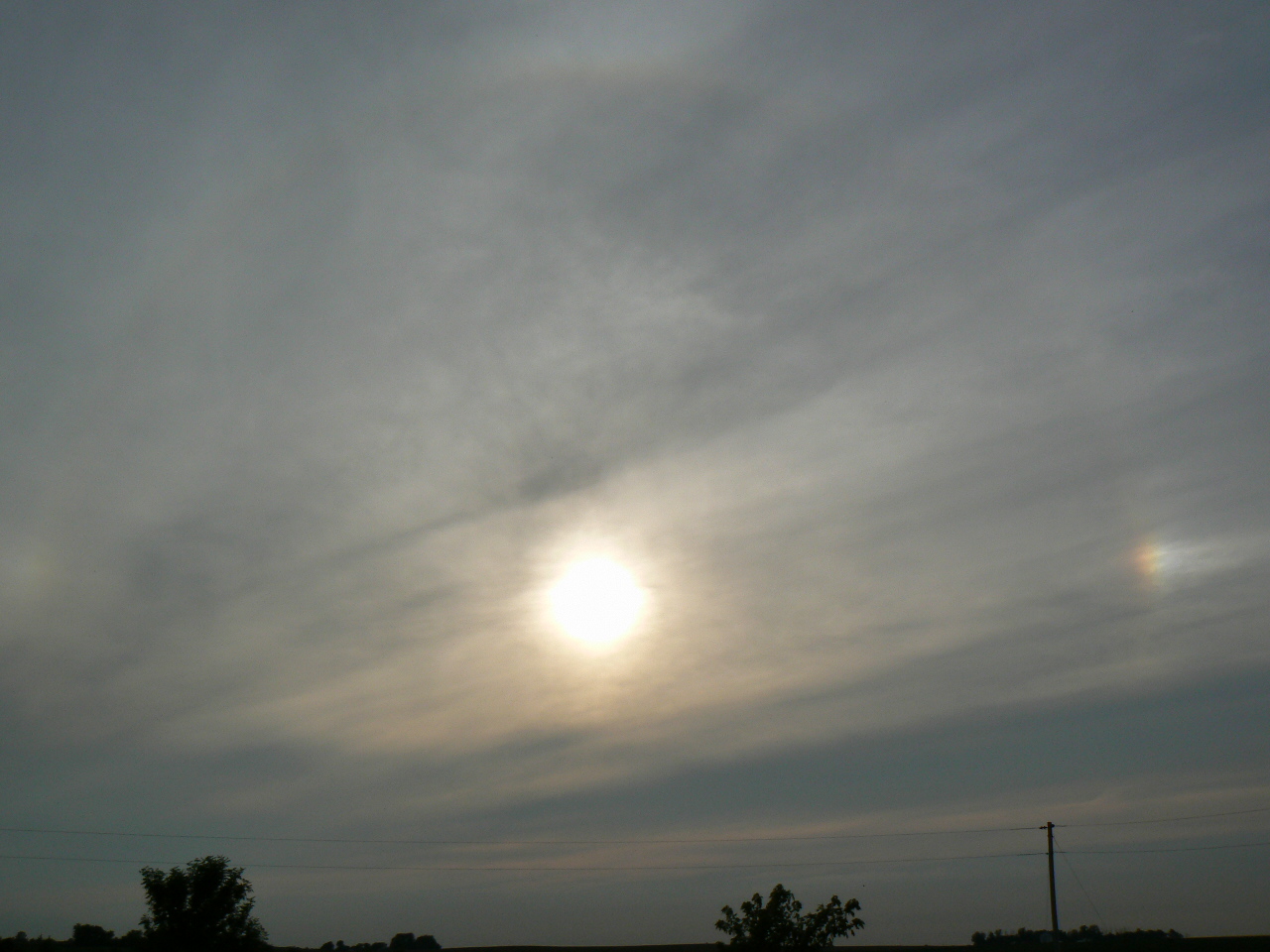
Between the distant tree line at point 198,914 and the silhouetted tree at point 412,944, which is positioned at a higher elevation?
the distant tree line at point 198,914

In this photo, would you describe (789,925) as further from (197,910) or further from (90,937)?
(90,937)

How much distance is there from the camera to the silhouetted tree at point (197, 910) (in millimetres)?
45406

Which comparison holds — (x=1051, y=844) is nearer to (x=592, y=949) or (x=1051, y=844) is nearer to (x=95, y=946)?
(x=592, y=949)

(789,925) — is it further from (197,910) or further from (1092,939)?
(1092,939)

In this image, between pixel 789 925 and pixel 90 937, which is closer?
pixel 789 925

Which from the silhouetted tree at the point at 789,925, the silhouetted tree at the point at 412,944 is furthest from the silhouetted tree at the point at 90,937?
the silhouetted tree at the point at 789,925

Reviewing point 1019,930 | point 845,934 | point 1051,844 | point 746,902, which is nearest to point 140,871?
point 746,902

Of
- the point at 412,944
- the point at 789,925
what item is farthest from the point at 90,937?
the point at 789,925

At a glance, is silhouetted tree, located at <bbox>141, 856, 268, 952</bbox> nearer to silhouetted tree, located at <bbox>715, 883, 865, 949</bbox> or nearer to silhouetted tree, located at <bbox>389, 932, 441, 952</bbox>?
silhouetted tree, located at <bbox>715, 883, 865, 949</bbox>

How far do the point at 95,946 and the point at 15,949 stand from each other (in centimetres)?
2422

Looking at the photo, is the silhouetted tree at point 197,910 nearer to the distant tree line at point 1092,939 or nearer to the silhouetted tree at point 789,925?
the silhouetted tree at point 789,925

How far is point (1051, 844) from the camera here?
59125mm

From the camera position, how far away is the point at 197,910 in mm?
45719

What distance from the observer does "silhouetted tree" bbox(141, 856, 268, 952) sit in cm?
4541
